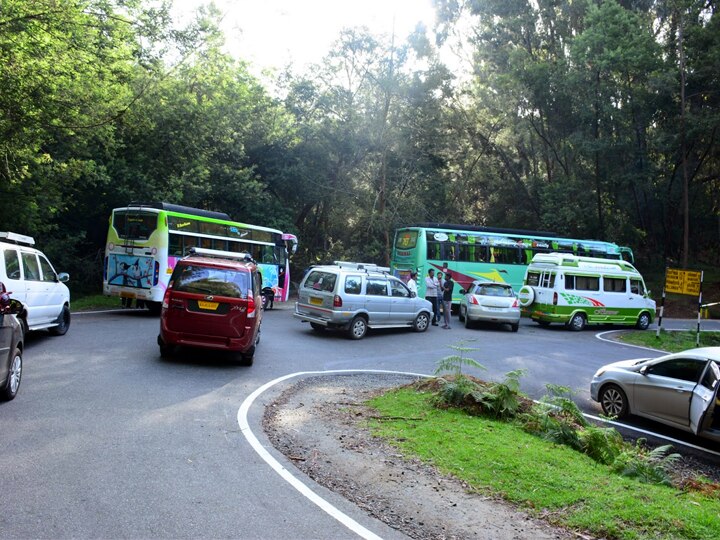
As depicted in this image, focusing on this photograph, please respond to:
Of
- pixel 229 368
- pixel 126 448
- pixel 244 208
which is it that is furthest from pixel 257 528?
pixel 244 208

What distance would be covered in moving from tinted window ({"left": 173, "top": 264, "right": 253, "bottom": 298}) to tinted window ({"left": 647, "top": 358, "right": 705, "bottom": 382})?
7213 millimetres

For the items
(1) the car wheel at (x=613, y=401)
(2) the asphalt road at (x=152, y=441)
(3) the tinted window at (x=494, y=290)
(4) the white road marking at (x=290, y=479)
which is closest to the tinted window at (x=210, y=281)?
(2) the asphalt road at (x=152, y=441)

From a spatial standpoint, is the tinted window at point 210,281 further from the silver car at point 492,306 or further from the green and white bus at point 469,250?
the green and white bus at point 469,250

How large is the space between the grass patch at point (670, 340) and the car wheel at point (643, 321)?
2.23 metres

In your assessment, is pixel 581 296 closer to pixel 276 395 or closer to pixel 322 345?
pixel 322 345

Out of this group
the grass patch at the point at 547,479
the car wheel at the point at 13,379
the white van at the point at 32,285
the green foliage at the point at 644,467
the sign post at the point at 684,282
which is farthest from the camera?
the sign post at the point at 684,282

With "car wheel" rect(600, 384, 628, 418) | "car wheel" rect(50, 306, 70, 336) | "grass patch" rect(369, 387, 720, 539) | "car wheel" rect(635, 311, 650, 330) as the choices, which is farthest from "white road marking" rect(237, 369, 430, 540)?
"car wheel" rect(635, 311, 650, 330)

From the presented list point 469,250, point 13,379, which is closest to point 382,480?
point 13,379

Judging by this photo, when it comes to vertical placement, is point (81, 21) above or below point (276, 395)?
above

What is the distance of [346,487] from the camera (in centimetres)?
583

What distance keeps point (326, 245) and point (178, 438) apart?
107 ft

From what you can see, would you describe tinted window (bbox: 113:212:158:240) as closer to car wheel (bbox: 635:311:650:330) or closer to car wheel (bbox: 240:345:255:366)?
car wheel (bbox: 240:345:255:366)

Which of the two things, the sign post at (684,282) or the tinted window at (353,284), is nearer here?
the tinted window at (353,284)

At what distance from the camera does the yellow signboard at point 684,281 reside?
20.0 metres
